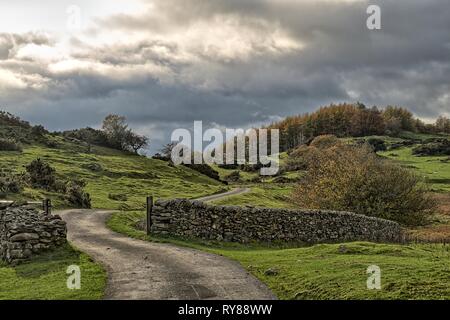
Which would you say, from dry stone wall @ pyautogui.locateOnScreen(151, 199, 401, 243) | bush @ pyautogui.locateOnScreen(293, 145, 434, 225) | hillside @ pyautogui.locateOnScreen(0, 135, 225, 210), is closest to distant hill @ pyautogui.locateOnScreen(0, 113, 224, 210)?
hillside @ pyautogui.locateOnScreen(0, 135, 225, 210)

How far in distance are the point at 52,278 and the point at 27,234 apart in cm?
540

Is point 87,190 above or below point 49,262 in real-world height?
below

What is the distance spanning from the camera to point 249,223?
92.0 ft

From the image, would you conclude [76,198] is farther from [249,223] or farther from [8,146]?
[8,146]

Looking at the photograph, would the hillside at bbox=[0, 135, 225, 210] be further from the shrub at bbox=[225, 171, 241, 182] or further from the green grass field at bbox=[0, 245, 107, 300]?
the green grass field at bbox=[0, 245, 107, 300]

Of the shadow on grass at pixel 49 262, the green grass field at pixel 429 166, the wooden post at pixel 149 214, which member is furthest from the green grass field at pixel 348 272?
the green grass field at pixel 429 166

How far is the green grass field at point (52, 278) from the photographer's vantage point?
13.7 metres

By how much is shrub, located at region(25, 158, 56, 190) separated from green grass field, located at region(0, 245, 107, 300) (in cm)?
3465

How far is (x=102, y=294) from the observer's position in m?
13.4

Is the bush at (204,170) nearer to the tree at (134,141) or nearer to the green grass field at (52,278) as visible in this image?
the tree at (134,141)

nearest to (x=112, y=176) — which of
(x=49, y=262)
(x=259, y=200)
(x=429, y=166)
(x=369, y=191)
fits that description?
(x=259, y=200)

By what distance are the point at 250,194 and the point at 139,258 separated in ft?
196

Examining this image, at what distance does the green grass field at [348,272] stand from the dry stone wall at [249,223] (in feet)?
9.50

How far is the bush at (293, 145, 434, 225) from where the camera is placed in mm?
44156
